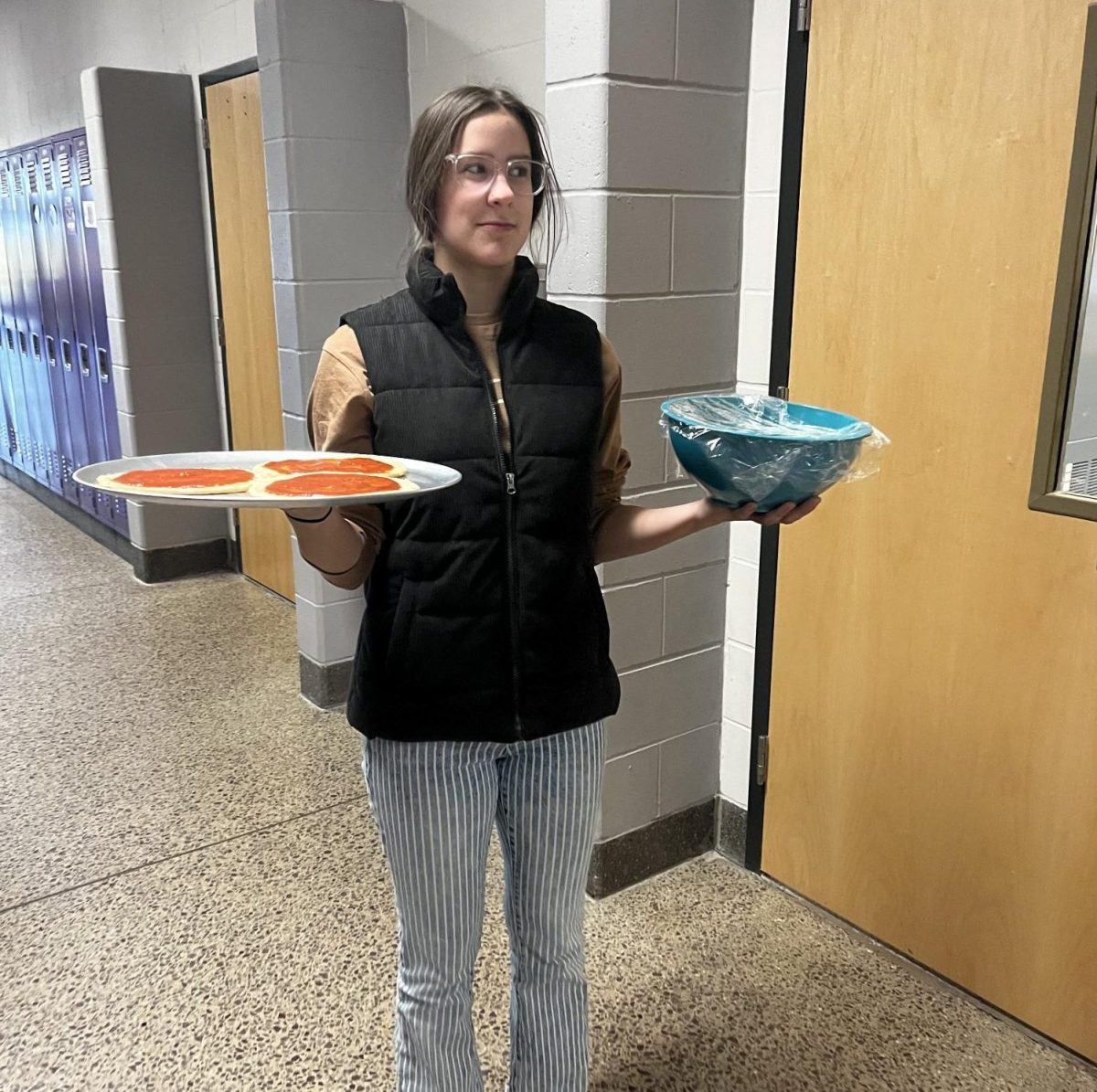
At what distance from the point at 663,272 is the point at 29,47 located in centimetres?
498

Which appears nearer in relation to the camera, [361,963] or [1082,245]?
[1082,245]

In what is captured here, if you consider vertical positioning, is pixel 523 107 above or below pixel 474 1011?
above

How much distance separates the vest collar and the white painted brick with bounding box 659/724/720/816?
1.28 metres

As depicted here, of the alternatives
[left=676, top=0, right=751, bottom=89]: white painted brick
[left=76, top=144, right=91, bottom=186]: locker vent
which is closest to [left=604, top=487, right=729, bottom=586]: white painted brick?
[left=676, top=0, right=751, bottom=89]: white painted brick

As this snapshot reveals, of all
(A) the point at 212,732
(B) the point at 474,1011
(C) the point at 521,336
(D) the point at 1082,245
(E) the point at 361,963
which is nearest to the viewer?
(C) the point at 521,336

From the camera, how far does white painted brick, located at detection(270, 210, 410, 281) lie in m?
2.88

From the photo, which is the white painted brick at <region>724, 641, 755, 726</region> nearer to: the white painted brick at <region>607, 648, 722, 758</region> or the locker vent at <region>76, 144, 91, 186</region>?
the white painted brick at <region>607, 648, 722, 758</region>

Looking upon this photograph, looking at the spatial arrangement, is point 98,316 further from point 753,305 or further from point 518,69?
point 753,305

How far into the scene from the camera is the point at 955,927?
196 centimetres

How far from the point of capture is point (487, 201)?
1.21m

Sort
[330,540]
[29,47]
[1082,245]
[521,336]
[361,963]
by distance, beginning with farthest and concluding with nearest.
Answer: [29,47] → [361,963] → [1082,245] → [521,336] → [330,540]

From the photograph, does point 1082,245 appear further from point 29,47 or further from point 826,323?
point 29,47

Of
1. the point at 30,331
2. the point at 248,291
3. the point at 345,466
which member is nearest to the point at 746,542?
the point at 345,466

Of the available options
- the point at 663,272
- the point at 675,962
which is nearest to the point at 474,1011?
the point at 675,962
